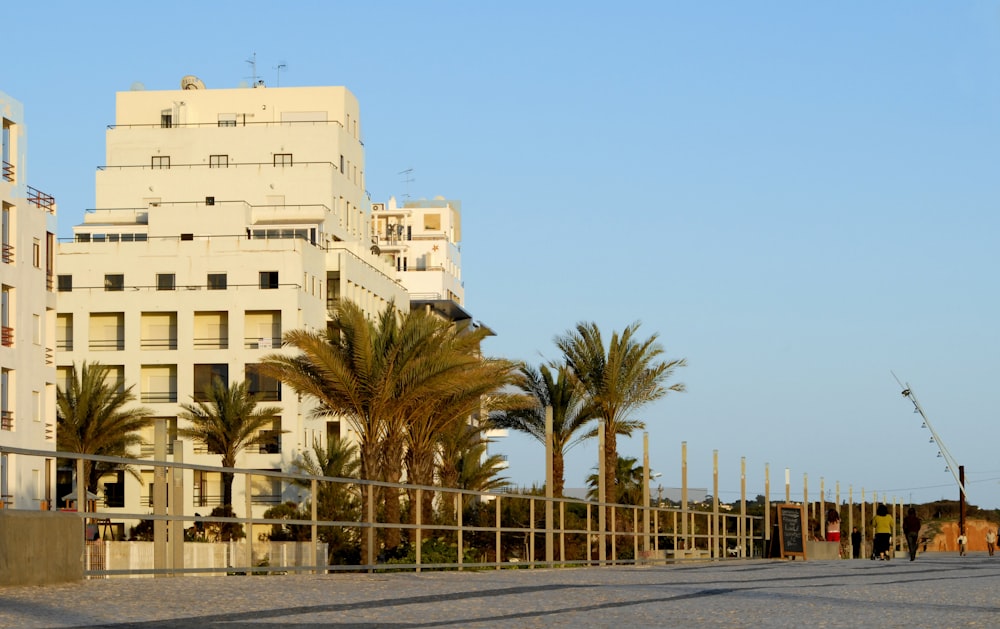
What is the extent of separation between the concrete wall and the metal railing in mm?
145

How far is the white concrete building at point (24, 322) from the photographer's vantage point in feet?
174

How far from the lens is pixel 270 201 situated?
287 feet

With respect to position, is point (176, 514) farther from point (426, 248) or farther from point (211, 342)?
point (426, 248)

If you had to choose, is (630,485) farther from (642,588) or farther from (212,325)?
(642,588)

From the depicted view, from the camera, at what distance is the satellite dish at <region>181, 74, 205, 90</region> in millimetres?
93938

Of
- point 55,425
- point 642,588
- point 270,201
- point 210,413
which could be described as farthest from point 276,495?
point 642,588

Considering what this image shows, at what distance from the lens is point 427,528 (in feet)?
A: 72.6

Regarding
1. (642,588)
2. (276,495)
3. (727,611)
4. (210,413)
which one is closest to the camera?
(727,611)

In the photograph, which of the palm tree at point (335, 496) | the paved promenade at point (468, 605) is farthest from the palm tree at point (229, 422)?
the paved promenade at point (468, 605)

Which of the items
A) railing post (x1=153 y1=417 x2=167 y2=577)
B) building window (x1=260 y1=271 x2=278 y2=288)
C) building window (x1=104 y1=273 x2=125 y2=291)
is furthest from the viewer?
building window (x1=260 y1=271 x2=278 y2=288)

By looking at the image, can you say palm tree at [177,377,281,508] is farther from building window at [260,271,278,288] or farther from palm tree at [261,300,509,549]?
palm tree at [261,300,509,549]

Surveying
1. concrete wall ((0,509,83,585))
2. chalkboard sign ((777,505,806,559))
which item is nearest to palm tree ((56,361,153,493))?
chalkboard sign ((777,505,806,559))

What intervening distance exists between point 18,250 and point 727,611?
158 feet

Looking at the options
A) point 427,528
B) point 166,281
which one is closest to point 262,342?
point 166,281
